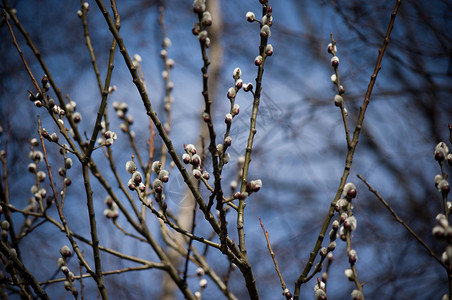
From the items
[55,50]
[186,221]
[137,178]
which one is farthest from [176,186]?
[55,50]

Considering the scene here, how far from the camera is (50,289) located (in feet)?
11.9

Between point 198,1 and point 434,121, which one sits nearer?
point 198,1

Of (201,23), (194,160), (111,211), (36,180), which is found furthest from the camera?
(111,211)

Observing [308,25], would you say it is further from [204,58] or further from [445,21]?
[204,58]

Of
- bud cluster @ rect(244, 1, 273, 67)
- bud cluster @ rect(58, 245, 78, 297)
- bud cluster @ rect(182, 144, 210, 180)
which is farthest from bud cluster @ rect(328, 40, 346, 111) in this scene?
bud cluster @ rect(58, 245, 78, 297)

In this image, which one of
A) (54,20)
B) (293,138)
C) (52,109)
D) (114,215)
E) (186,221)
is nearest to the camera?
(52,109)

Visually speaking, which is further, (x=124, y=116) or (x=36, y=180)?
(x=124, y=116)

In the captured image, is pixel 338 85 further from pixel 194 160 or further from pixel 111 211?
pixel 111 211

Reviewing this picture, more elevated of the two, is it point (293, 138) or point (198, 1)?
point (293, 138)

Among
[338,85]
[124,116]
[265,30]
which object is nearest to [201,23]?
[265,30]

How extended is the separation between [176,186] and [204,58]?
1032 millimetres

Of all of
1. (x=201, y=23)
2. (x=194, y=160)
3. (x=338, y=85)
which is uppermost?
(x=338, y=85)

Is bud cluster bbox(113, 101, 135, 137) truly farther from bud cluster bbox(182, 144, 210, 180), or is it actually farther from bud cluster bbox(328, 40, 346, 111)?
bud cluster bbox(328, 40, 346, 111)

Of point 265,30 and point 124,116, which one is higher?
point 124,116
